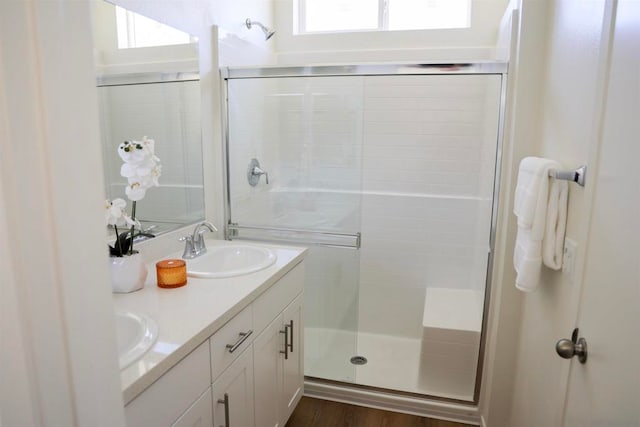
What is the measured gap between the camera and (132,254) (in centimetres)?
151

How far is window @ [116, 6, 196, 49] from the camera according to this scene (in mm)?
1653

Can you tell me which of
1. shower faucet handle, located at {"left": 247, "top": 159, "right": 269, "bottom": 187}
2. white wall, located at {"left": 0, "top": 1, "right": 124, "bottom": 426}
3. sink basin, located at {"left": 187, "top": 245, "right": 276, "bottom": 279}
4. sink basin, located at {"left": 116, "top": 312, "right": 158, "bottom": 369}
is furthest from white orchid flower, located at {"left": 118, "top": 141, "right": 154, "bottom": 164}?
white wall, located at {"left": 0, "top": 1, "right": 124, "bottom": 426}

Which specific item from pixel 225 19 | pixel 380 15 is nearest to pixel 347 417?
pixel 225 19

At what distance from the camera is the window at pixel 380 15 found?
2.98 meters

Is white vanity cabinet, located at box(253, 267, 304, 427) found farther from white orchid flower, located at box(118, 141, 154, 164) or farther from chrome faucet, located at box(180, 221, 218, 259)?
white orchid flower, located at box(118, 141, 154, 164)

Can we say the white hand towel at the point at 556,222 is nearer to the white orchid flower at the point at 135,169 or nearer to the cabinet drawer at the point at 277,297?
the cabinet drawer at the point at 277,297

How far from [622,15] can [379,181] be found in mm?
2207

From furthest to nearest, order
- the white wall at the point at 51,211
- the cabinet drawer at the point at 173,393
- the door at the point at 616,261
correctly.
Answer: the cabinet drawer at the point at 173,393, the door at the point at 616,261, the white wall at the point at 51,211

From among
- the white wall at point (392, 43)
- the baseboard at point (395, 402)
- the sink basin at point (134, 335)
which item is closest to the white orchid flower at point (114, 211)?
the sink basin at point (134, 335)

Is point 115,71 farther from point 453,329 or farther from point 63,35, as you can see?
point 453,329

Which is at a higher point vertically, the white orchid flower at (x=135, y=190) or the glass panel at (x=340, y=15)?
the glass panel at (x=340, y=15)

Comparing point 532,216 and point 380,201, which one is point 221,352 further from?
point 380,201

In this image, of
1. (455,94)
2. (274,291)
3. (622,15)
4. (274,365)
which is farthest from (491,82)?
(274,365)

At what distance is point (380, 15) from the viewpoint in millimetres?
3043
